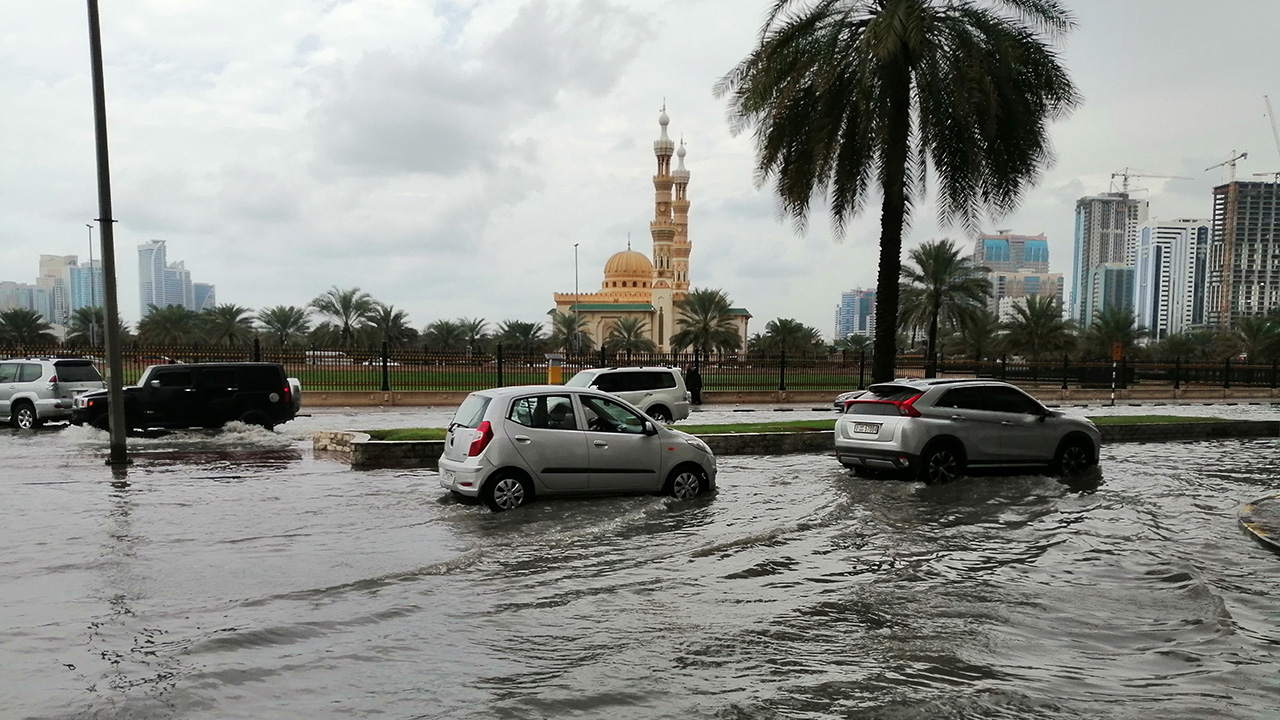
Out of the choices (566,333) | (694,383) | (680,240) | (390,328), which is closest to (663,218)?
(680,240)

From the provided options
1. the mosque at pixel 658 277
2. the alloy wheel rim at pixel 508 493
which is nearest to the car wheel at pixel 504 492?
the alloy wheel rim at pixel 508 493

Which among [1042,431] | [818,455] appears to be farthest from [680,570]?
[818,455]

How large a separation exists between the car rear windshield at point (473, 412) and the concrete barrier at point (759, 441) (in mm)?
3581

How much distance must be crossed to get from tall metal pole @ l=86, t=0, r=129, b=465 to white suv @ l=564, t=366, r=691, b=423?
10079 millimetres

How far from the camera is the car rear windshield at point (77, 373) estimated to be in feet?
66.1

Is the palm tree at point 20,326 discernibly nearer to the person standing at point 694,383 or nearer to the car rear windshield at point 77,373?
the car rear windshield at point 77,373

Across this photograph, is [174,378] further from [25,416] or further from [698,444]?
[698,444]

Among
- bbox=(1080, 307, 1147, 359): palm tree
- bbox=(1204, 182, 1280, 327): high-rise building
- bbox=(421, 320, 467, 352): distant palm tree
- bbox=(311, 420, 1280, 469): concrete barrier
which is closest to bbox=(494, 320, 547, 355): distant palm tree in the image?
bbox=(421, 320, 467, 352): distant palm tree

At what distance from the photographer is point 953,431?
42.0 feet

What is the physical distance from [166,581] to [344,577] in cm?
130

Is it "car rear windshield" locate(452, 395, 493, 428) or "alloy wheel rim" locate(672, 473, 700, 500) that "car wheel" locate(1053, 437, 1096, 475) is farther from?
"car rear windshield" locate(452, 395, 493, 428)

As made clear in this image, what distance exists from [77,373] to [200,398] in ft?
15.2

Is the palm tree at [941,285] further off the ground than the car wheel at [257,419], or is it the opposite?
the palm tree at [941,285]

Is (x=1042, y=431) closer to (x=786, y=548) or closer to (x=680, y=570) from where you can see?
(x=786, y=548)
